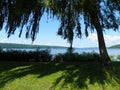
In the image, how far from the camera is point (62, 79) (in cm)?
1042

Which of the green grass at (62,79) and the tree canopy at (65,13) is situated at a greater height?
the tree canopy at (65,13)

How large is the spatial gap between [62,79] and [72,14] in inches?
101

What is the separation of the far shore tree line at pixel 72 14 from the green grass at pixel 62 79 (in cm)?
96

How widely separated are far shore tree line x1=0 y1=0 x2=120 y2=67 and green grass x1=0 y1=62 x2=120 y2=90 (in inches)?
37.7

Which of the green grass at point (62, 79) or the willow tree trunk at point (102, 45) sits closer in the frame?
the green grass at point (62, 79)

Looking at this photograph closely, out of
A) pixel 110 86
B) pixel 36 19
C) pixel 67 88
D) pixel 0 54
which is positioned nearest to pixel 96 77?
pixel 110 86

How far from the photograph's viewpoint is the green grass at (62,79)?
9.78 metres

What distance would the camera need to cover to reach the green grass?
9781 mm

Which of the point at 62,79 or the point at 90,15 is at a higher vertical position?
the point at 90,15

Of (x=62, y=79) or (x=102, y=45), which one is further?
(x=102, y=45)

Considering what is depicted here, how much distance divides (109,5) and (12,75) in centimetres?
473

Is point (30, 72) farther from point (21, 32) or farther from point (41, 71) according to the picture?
point (21, 32)

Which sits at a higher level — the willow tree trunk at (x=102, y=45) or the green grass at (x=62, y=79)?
the willow tree trunk at (x=102, y=45)

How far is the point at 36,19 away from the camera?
14.7 metres
